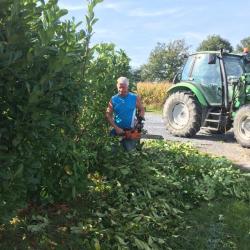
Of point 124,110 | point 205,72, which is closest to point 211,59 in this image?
point 205,72

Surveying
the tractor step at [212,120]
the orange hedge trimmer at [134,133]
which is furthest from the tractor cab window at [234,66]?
the orange hedge trimmer at [134,133]

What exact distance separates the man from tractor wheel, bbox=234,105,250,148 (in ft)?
14.2

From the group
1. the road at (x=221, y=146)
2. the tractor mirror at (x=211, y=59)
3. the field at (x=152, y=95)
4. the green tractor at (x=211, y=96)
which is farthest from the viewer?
the field at (x=152, y=95)

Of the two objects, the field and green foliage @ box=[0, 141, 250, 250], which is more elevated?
the field

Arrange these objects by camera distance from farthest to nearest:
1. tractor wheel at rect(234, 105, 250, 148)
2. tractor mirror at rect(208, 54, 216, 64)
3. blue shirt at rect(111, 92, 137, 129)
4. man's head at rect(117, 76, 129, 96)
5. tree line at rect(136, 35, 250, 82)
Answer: tree line at rect(136, 35, 250, 82) → tractor mirror at rect(208, 54, 216, 64) → tractor wheel at rect(234, 105, 250, 148) → blue shirt at rect(111, 92, 137, 129) → man's head at rect(117, 76, 129, 96)

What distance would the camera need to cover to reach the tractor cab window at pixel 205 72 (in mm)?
12258

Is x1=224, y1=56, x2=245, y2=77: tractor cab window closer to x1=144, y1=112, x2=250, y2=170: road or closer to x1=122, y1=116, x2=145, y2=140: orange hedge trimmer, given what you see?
x1=144, y1=112, x2=250, y2=170: road

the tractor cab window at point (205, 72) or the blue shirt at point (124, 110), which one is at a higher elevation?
the tractor cab window at point (205, 72)

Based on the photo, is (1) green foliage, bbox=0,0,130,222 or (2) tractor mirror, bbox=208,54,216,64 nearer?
(1) green foliage, bbox=0,0,130,222

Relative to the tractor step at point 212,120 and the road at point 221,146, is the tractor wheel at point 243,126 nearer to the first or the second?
the road at point 221,146

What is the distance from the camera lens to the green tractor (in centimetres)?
1158

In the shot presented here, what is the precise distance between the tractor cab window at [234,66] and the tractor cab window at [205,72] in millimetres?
270

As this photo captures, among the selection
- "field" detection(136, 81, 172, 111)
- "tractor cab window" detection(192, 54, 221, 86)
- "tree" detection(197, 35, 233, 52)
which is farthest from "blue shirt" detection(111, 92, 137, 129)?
"tree" detection(197, 35, 233, 52)

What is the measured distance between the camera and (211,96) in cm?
1231
